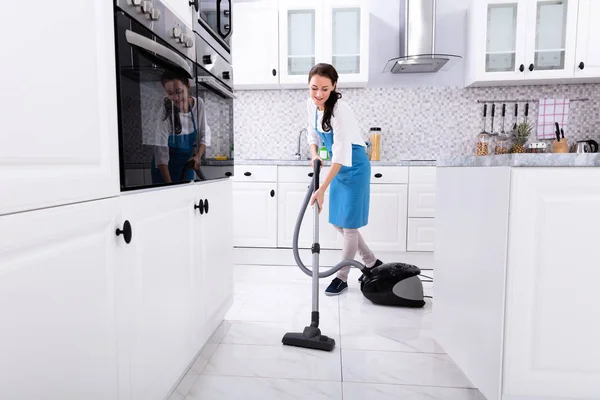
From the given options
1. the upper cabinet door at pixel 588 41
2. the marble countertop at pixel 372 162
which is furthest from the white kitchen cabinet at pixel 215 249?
the upper cabinet door at pixel 588 41

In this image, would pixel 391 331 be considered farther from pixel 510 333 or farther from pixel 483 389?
pixel 510 333

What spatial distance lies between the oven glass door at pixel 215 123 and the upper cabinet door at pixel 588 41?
9.48 ft

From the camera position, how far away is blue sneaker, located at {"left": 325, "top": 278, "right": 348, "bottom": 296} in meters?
2.45

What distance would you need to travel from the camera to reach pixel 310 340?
1715mm

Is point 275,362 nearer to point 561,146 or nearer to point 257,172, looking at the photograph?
point 257,172

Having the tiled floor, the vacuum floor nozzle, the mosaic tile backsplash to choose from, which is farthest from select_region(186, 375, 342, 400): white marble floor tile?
the mosaic tile backsplash

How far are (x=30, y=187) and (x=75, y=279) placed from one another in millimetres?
221

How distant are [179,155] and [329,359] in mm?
1037

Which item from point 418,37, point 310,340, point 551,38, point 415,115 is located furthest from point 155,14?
point 551,38

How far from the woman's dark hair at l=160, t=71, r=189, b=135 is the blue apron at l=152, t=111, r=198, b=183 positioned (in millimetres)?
31

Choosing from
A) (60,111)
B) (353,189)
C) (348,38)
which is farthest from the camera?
(348,38)

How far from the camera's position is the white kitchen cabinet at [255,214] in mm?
3074

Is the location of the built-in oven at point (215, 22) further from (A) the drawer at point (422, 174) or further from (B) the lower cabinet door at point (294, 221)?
(A) the drawer at point (422, 174)

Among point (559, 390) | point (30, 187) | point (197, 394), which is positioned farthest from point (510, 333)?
point (30, 187)
